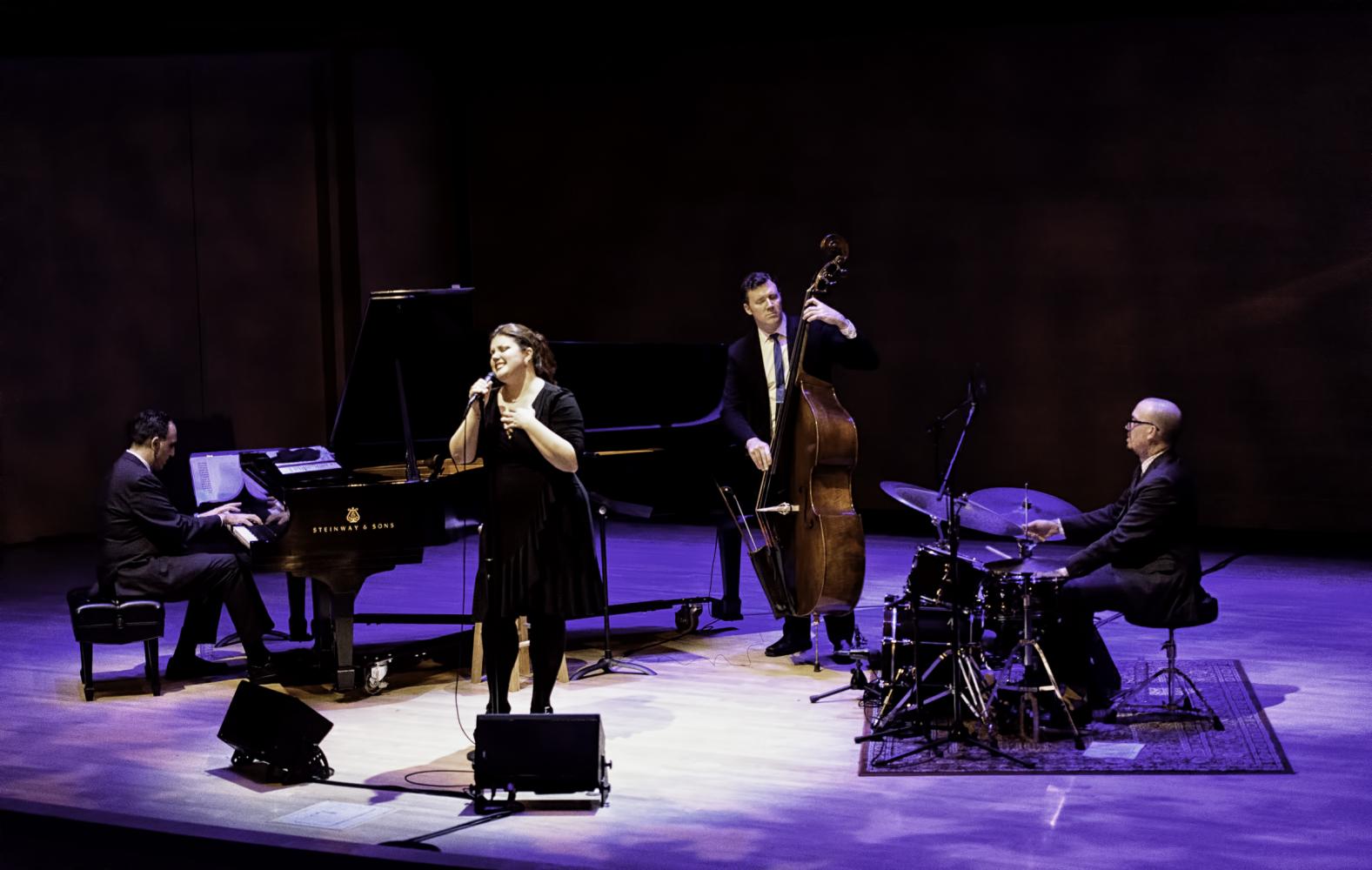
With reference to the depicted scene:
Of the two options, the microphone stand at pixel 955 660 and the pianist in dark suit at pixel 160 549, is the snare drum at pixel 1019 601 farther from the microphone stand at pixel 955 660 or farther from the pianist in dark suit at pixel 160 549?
the pianist in dark suit at pixel 160 549

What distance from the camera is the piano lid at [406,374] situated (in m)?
6.03

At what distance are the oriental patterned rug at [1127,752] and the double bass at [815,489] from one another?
0.73 m

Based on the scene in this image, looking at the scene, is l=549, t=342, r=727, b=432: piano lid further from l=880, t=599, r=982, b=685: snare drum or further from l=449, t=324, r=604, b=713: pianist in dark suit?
l=449, t=324, r=604, b=713: pianist in dark suit

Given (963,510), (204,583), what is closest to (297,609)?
(204,583)

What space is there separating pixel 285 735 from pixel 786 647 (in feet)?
7.77

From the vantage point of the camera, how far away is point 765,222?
33.4ft

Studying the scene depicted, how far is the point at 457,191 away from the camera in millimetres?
11234

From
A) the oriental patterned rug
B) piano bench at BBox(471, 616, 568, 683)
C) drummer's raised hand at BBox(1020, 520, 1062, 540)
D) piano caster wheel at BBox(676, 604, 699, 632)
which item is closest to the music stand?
piano bench at BBox(471, 616, 568, 683)

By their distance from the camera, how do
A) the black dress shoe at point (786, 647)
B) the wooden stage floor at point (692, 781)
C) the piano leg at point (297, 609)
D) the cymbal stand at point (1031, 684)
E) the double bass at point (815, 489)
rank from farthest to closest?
1. the piano leg at point (297, 609)
2. the black dress shoe at point (786, 647)
3. the double bass at point (815, 489)
4. the cymbal stand at point (1031, 684)
5. the wooden stage floor at point (692, 781)

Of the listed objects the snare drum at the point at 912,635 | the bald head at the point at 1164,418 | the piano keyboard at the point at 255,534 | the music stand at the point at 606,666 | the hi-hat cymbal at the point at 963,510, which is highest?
the bald head at the point at 1164,418

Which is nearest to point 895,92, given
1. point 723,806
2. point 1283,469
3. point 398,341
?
point 1283,469

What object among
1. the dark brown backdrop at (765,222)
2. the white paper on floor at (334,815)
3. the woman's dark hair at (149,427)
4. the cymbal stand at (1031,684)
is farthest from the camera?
the dark brown backdrop at (765,222)

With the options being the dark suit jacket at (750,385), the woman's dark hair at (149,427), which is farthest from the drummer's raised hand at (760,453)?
the woman's dark hair at (149,427)

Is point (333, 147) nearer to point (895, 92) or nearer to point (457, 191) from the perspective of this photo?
point (457, 191)
